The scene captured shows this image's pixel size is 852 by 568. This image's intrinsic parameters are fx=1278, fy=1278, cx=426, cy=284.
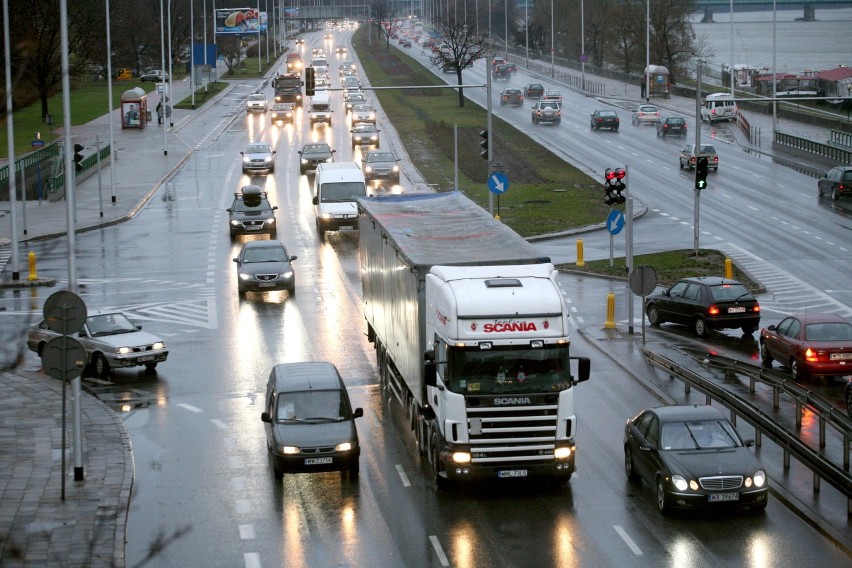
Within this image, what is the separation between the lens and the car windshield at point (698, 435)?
19.4 metres

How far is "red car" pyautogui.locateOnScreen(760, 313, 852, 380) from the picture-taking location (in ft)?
88.9

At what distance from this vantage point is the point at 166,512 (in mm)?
19500

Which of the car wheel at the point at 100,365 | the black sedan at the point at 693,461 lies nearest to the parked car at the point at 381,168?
the car wheel at the point at 100,365

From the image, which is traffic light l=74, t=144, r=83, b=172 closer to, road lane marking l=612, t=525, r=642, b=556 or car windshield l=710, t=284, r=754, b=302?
car windshield l=710, t=284, r=754, b=302

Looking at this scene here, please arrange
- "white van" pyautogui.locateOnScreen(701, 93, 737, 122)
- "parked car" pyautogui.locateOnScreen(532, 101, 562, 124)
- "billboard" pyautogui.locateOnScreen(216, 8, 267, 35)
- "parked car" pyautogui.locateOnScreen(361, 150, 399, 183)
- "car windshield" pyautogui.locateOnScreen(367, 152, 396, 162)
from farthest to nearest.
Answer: "billboard" pyautogui.locateOnScreen(216, 8, 267, 35) < "parked car" pyautogui.locateOnScreen(532, 101, 562, 124) < "white van" pyautogui.locateOnScreen(701, 93, 737, 122) < "car windshield" pyautogui.locateOnScreen(367, 152, 396, 162) < "parked car" pyautogui.locateOnScreen(361, 150, 399, 183)

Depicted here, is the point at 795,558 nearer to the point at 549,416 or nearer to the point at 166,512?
the point at 549,416

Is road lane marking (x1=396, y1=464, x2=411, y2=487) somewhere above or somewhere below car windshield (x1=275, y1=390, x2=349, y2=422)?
below

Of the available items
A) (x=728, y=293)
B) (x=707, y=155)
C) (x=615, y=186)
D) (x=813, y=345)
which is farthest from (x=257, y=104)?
(x=813, y=345)

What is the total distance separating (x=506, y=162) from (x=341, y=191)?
23.6m

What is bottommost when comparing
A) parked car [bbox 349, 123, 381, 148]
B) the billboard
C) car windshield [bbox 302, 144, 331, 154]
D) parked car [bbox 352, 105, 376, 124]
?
car windshield [bbox 302, 144, 331, 154]

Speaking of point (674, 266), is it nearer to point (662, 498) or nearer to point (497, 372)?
point (497, 372)

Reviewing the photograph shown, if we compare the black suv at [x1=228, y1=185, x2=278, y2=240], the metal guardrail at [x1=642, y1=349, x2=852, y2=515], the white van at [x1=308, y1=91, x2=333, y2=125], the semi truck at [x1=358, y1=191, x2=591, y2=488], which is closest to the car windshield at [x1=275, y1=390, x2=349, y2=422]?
the semi truck at [x1=358, y1=191, x2=591, y2=488]

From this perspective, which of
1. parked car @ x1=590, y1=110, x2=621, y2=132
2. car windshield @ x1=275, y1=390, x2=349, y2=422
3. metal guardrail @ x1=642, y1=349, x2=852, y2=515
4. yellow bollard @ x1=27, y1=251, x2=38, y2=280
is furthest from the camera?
parked car @ x1=590, y1=110, x2=621, y2=132

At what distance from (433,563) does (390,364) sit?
983cm
